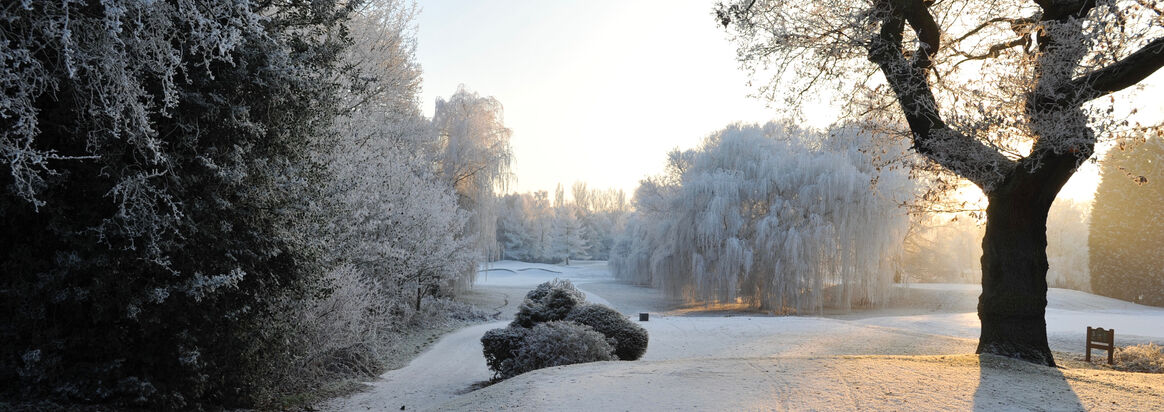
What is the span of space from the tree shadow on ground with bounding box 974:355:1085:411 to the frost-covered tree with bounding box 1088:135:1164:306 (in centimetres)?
2494

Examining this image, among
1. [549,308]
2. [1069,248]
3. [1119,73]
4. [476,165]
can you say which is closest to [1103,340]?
[1119,73]

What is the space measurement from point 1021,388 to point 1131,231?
3015 cm

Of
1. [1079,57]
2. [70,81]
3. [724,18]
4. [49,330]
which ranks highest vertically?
[724,18]

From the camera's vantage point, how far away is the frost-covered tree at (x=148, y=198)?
444 centimetres

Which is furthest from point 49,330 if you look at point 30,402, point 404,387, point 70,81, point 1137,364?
point 1137,364

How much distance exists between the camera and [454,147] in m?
27.1

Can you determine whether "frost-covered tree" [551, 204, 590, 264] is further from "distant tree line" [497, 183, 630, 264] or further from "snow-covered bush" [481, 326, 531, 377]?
"snow-covered bush" [481, 326, 531, 377]

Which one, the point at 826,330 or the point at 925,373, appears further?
the point at 826,330

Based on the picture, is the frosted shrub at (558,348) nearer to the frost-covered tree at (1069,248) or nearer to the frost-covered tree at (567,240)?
the frost-covered tree at (1069,248)

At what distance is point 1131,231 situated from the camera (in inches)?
1118

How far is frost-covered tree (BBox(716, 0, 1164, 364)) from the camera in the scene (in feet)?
22.8

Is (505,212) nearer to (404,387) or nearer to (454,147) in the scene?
(454,147)

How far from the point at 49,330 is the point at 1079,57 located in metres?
9.95

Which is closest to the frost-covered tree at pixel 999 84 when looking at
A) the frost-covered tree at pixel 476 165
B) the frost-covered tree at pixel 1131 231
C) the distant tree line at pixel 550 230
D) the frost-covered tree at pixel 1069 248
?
the frost-covered tree at pixel 476 165
